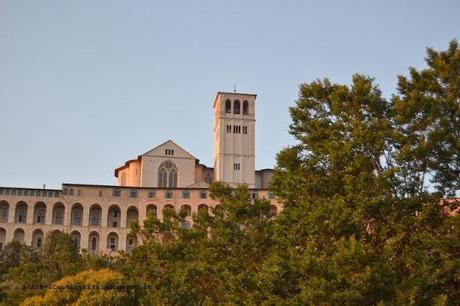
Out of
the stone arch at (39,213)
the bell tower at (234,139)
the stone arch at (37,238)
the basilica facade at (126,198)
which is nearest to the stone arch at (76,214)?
the basilica facade at (126,198)

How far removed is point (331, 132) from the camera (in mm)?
22234

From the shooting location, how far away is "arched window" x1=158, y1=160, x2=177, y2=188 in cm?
8331

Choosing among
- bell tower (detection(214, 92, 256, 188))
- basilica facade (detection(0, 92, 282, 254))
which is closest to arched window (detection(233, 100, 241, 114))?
bell tower (detection(214, 92, 256, 188))

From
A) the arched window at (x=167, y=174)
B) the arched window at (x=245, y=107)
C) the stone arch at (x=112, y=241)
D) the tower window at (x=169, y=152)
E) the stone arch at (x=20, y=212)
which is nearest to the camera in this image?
the stone arch at (x=20, y=212)

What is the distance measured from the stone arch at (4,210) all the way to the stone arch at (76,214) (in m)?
7.71

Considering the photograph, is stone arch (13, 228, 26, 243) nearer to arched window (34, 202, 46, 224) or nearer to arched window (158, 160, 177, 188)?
arched window (34, 202, 46, 224)

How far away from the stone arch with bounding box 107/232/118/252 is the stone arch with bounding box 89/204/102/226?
6.97 feet

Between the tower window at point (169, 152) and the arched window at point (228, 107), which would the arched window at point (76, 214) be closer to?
the tower window at point (169, 152)

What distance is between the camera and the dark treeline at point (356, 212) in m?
18.7

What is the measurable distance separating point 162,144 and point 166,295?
57549mm

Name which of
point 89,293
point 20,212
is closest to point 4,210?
point 20,212

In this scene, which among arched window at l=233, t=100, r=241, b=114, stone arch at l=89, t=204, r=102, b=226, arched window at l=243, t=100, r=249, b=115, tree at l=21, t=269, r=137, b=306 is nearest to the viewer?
tree at l=21, t=269, r=137, b=306

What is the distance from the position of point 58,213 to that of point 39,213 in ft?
7.59

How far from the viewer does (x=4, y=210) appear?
7731 cm
